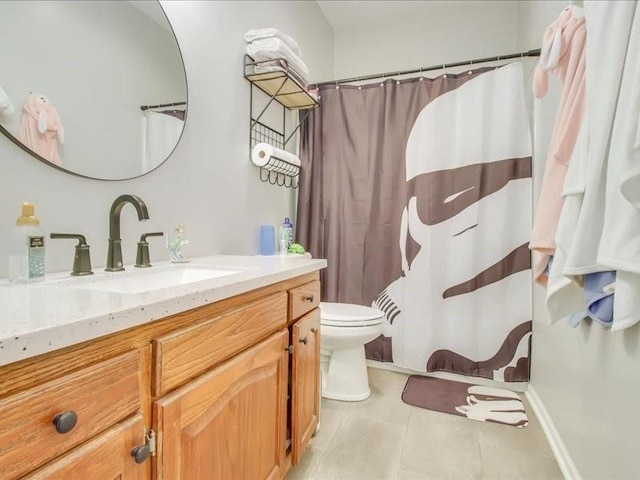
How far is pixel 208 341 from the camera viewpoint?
2.53ft

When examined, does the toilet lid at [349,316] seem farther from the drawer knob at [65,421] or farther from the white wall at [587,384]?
the drawer knob at [65,421]

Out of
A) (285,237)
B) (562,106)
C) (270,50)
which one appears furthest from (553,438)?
(270,50)

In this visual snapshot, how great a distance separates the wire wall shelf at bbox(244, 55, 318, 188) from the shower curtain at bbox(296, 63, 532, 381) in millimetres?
225

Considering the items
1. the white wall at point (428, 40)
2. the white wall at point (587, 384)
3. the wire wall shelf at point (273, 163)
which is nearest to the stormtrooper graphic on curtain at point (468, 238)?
the white wall at point (587, 384)

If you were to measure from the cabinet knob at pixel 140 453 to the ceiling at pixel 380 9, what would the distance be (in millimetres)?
2932

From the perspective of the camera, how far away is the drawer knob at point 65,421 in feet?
1.51

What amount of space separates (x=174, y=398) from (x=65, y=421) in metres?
0.23

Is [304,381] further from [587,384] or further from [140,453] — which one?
[587,384]

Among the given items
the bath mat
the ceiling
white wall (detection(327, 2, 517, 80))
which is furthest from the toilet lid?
the ceiling

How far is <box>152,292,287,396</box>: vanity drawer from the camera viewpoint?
0.65m

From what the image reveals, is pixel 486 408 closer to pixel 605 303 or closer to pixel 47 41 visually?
pixel 605 303

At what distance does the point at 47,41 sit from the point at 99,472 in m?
1.07

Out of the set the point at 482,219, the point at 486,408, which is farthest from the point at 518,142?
the point at 486,408

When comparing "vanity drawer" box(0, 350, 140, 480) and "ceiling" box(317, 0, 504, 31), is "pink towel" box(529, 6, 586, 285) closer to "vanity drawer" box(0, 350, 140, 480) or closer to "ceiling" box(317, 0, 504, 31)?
"vanity drawer" box(0, 350, 140, 480)
